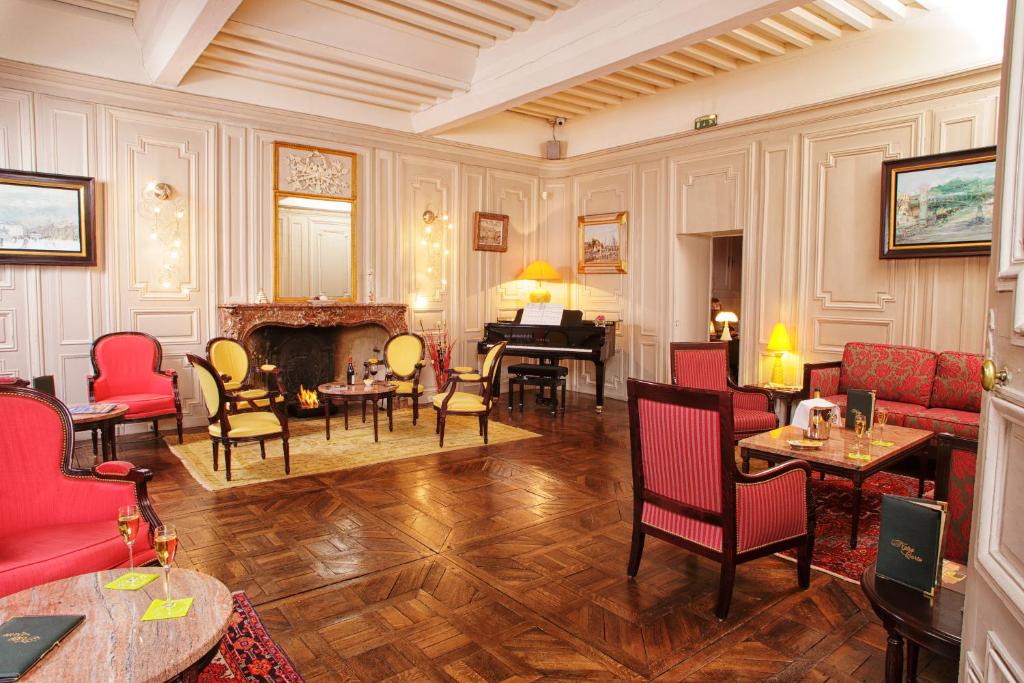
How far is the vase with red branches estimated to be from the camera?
25.9 feet

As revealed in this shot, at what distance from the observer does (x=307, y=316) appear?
6.79m

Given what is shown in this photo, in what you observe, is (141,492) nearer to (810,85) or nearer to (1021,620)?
(1021,620)

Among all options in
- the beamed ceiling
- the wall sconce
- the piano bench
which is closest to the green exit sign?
the beamed ceiling

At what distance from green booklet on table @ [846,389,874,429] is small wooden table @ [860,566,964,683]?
7.29ft

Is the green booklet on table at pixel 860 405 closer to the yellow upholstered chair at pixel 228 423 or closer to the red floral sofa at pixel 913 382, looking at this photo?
the red floral sofa at pixel 913 382

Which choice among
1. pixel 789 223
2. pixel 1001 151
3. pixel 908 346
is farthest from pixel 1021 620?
pixel 789 223

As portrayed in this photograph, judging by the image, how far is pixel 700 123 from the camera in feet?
22.9

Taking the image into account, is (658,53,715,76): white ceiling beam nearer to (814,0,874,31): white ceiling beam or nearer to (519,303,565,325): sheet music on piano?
(814,0,874,31): white ceiling beam

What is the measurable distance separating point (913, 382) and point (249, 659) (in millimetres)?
5254

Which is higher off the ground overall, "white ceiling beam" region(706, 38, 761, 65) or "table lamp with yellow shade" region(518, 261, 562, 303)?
"white ceiling beam" region(706, 38, 761, 65)

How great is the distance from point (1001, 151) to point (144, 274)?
6572 mm

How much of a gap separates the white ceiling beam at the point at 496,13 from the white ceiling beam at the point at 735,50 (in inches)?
67.4

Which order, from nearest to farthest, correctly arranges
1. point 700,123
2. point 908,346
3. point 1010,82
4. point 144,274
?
point 1010,82 < point 908,346 < point 144,274 < point 700,123

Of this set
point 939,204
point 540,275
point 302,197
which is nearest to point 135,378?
point 302,197
